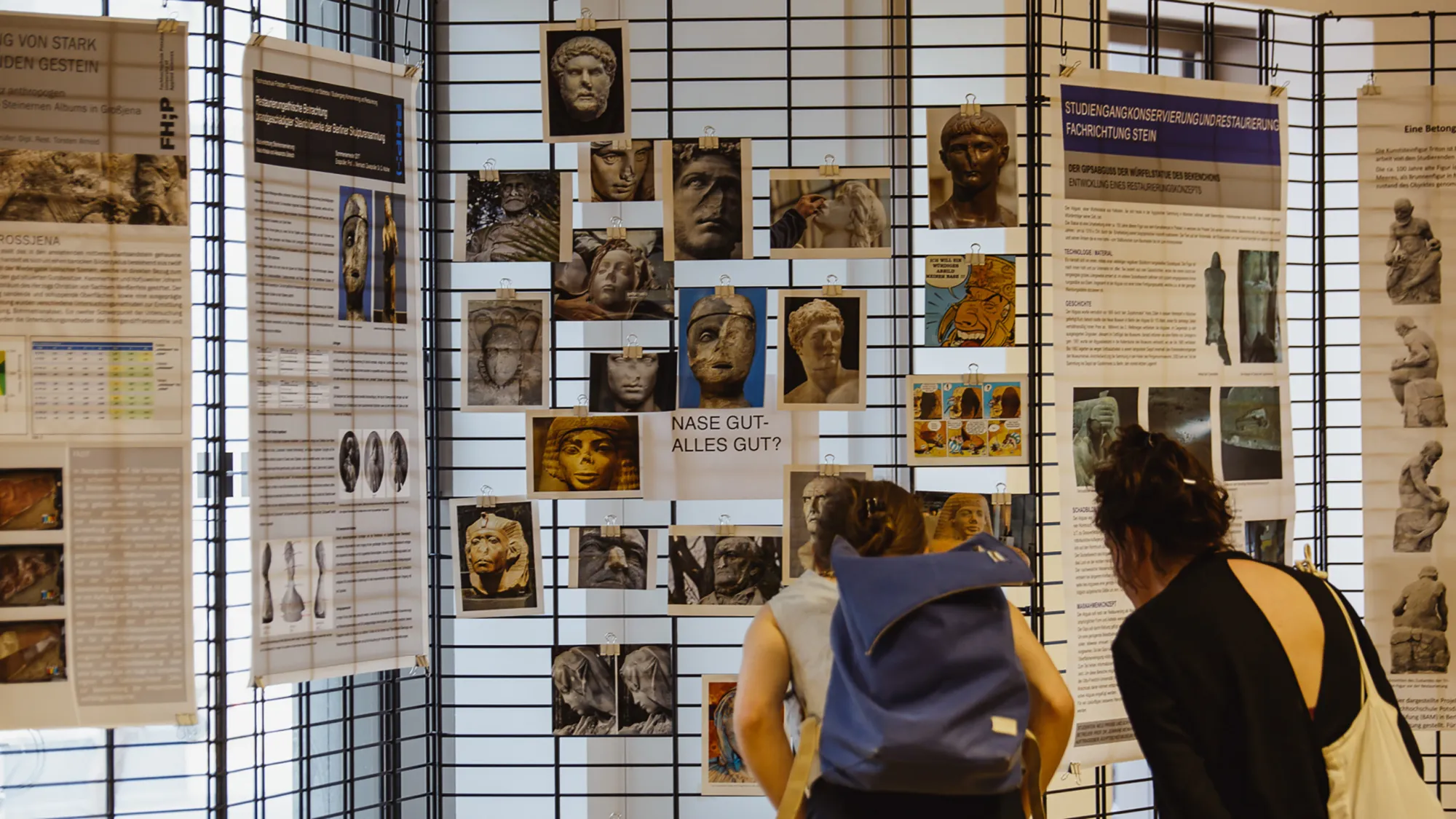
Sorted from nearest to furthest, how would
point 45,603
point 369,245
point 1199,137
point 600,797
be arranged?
point 45,603
point 369,245
point 1199,137
point 600,797

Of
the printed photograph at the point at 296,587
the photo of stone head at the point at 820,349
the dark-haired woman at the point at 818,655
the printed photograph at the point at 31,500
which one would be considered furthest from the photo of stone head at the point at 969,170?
the printed photograph at the point at 31,500

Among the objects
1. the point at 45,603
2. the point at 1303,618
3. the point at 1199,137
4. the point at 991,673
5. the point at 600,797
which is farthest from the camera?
the point at 600,797

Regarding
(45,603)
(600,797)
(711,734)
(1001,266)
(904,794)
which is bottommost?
(600,797)

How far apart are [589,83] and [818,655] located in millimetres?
1804

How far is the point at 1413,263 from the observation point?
3.32 metres

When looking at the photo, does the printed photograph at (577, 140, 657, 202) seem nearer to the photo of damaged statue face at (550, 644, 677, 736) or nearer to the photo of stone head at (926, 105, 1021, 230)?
the photo of stone head at (926, 105, 1021, 230)

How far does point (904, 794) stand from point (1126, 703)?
40 centimetres

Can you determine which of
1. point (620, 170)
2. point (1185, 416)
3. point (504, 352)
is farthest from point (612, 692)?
point (1185, 416)

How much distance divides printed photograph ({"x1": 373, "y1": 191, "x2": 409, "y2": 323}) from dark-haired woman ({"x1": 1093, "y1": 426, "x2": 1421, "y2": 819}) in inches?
80.1

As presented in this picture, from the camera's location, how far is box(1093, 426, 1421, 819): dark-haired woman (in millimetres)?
1595

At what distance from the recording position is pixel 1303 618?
5.37ft

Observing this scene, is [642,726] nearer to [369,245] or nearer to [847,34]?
[369,245]

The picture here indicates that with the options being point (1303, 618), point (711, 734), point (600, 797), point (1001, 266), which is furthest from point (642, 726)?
point (1303, 618)

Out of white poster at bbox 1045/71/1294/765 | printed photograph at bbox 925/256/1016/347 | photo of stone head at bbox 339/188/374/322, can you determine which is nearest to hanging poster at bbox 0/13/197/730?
A: photo of stone head at bbox 339/188/374/322
